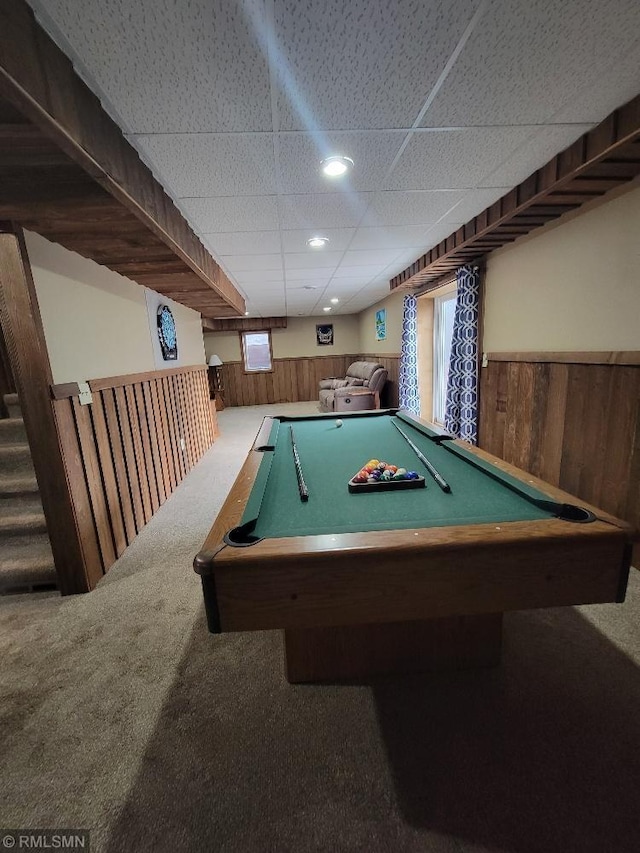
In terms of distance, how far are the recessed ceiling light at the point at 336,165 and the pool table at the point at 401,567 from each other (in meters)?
1.62

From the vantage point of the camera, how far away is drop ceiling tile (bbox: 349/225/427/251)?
2.91 meters

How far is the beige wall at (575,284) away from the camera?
200cm

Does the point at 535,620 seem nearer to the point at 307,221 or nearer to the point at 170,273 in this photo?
the point at 307,221

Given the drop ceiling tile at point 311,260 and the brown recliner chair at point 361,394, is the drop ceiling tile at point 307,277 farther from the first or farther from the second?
the brown recliner chair at point 361,394

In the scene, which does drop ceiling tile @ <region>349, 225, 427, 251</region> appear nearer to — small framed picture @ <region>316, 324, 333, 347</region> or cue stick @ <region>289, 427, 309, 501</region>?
cue stick @ <region>289, 427, 309, 501</region>

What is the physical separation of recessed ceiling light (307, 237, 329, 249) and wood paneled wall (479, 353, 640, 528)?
1.89 metres

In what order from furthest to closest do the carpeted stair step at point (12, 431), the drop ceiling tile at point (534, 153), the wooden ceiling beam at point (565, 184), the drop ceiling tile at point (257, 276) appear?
the drop ceiling tile at point (257, 276)
the carpeted stair step at point (12, 431)
the drop ceiling tile at point (534, 153)
the wooden ceiling beam at point (565, 184)

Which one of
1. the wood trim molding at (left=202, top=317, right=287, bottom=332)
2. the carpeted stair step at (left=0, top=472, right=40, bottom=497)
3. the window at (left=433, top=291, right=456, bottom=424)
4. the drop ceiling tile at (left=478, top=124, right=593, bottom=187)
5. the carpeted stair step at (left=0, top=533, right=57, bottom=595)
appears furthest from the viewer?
the wood trim molding at (left=202, top=317, right=287, bottom=332)

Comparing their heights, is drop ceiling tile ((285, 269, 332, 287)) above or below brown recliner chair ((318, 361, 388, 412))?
above

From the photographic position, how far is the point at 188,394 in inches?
180

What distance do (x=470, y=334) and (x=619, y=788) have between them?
3.29 m

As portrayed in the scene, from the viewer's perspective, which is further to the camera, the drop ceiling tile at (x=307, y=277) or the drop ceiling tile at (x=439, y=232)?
the drop ceiling tile at (x=307, y=277)

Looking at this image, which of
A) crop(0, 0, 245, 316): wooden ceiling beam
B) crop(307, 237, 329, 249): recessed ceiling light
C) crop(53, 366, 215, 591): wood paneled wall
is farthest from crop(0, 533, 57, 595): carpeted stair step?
crop(307, 237, 329, 249): recessed ceiling light

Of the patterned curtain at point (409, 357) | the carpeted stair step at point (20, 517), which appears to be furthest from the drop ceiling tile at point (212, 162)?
the patterned curtain at point (409, 357)
